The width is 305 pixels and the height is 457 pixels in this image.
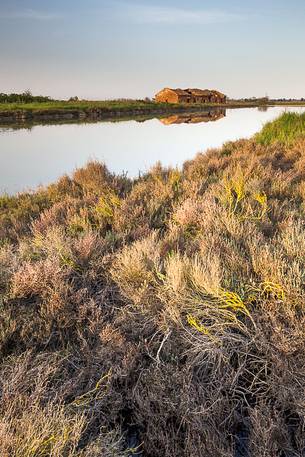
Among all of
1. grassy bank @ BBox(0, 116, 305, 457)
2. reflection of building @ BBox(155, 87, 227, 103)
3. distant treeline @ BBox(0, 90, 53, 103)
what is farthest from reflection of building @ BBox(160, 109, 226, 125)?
reflection of building @ BBox(155, 87, 227, 103)

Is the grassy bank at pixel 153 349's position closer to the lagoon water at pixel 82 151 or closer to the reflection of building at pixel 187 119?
the lagoon water at pixel 82 151

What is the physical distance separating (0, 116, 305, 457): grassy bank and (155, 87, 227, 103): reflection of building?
227 ft

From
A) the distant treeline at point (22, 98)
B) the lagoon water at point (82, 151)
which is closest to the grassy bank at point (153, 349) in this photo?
the lagoon water at point (82, 151)

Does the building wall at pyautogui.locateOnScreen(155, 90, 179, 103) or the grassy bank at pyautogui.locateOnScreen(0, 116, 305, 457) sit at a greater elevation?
the building wall at pyautogui.locateOnScreen(155, 90, 179, 103)

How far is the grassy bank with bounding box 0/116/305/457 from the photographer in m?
2.25

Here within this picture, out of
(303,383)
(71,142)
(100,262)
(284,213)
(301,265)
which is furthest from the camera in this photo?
(71,142)

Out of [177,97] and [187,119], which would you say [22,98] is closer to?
[187,119]

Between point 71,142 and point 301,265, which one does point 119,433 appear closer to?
point 301,265

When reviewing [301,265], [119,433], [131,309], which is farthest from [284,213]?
[119,433]

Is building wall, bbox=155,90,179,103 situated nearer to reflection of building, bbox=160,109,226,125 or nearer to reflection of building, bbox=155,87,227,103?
reflection of building, bbox=155,87,227,103

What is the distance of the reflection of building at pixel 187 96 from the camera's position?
70000 mm

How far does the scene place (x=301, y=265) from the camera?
11.1ft

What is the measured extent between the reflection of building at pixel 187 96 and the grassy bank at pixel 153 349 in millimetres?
69137

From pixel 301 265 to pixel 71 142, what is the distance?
15.8 meters
